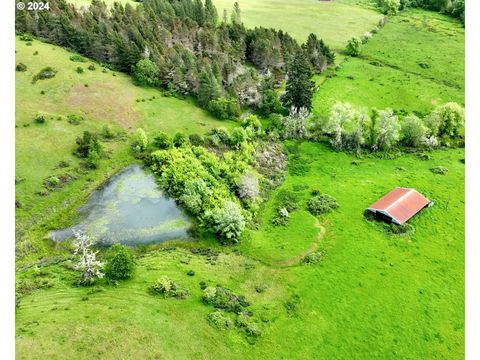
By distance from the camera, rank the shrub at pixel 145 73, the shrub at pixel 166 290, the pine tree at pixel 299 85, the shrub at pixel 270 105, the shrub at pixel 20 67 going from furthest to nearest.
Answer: the shrub at pixel 145 73 → the shrub at pixel 270 105 → the pine tree at pixel 299 85 → the shrub at pixel 20 67 → the shrub at pixel 166 290

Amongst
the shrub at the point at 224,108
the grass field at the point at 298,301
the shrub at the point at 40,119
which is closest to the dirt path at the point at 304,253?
the grass field at the point at 298,301

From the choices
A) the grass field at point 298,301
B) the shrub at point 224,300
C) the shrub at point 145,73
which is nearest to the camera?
the grass field at point 298,301

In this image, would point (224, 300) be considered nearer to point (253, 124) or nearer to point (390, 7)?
point (253, 124)

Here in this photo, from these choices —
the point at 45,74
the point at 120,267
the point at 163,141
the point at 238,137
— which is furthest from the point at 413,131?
the point at 45,74

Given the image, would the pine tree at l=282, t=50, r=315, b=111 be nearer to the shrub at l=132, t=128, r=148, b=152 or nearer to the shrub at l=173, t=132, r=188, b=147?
the shrub at l=173, t=132, r=188, b=147

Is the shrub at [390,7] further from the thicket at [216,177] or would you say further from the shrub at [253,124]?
the thicket at [216,177]

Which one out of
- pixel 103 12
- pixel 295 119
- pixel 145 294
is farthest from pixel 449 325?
pixel 103 12

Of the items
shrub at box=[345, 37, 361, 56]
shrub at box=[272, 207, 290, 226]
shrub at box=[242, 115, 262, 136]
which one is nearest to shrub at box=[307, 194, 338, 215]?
shrub at box=[272, 207, 290, 226]
